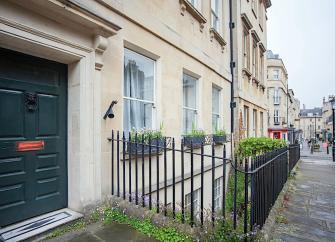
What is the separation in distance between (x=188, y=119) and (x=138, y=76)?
2493 mm

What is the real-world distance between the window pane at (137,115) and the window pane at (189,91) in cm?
200

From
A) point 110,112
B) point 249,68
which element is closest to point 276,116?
point 249,68

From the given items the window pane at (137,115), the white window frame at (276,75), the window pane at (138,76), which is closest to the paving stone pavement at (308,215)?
the window pane at (137,115)

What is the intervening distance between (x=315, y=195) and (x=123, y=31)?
589 cm

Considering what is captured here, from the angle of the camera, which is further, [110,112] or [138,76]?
[138,76]

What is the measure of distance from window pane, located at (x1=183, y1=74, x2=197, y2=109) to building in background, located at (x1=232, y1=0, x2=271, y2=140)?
12.5 ft

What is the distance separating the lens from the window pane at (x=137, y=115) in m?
4.79

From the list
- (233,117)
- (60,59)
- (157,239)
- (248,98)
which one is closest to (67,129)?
(60,59)

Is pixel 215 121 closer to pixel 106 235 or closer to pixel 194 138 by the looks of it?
pixel 194 138

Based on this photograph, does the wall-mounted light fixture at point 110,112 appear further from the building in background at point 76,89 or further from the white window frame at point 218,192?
the white window frame at point 218,192

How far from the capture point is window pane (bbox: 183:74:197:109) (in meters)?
7.07

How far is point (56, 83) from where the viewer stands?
373 centimetres

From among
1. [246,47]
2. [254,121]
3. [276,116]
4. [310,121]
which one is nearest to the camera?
[246,47]

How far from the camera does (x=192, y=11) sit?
6.69m
